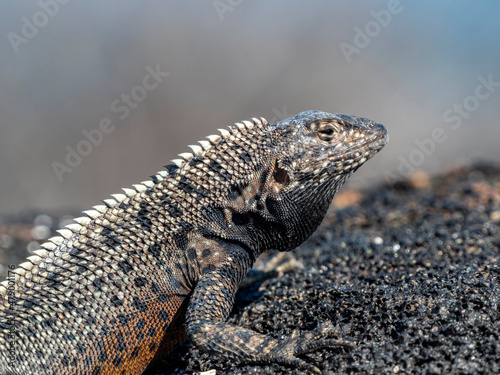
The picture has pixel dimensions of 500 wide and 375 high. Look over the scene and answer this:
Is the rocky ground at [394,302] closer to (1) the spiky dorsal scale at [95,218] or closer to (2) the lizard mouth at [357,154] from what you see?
(2) the lizard mouth at [357,154]

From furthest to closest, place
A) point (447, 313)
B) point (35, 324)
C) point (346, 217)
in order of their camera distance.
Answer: point (346, 217) < point (35, 324) < point (447, 313)

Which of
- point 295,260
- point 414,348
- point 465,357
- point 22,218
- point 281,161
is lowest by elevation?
point 465,357

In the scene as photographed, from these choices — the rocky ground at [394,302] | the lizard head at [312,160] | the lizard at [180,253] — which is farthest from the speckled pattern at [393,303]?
the lizard head at [312,160]

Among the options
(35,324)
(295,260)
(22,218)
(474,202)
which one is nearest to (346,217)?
(474,202)

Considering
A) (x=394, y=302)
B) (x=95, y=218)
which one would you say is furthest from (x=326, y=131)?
(x=95, y=218)

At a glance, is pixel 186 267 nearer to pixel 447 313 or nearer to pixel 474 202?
pixel 447 313

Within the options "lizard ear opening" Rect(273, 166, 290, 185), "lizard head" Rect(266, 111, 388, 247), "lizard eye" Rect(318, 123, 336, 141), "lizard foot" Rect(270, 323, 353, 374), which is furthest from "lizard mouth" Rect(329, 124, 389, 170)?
"lizard foot" Rect(270, 323, 353, 374)
